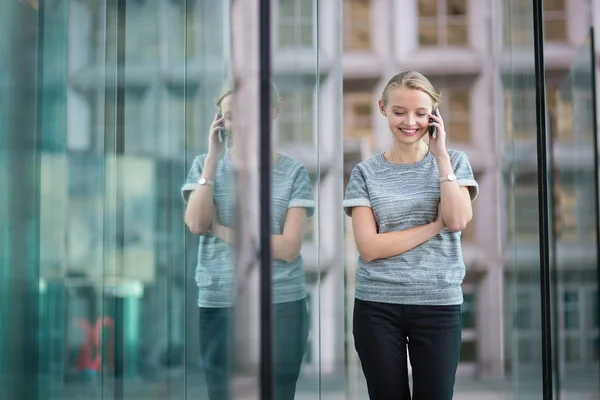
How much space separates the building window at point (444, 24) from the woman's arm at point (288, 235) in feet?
18.0

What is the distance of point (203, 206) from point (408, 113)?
1.55 ft

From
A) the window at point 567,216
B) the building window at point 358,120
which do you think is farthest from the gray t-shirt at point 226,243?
the building window at point 358,120

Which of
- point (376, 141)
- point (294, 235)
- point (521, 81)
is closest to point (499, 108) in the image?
point (521, 81)

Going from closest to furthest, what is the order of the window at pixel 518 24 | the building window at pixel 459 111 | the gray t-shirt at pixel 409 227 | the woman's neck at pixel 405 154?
the gray t-shirt at pixel 409 227 → the woman's neck at pixel 405 154 → the window at pixel 518 24 → the building window at pixel 459 111

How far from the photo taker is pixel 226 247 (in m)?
1.71

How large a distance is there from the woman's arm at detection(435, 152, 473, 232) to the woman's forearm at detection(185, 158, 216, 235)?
465mm

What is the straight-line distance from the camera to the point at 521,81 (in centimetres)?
219

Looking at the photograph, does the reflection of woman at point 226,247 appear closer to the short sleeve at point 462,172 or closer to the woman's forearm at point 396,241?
the woman's forearm at point 396,241

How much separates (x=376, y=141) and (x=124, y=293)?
4909 millimetres

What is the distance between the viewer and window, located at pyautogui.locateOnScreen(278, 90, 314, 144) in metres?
1.82

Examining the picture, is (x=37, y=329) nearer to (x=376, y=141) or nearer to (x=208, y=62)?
(x=208, y=62)

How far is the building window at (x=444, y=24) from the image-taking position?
24.4 ft

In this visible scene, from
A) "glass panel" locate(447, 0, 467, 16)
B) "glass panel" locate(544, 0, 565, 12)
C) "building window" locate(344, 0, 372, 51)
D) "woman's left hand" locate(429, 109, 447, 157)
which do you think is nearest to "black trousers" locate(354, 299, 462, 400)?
"woman's left hand" locate(429, 109, 447, 157)

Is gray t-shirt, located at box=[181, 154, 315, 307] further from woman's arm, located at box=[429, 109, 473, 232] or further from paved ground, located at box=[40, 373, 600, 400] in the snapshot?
woman's arm, located at box=[429, 109, 473, 232]
